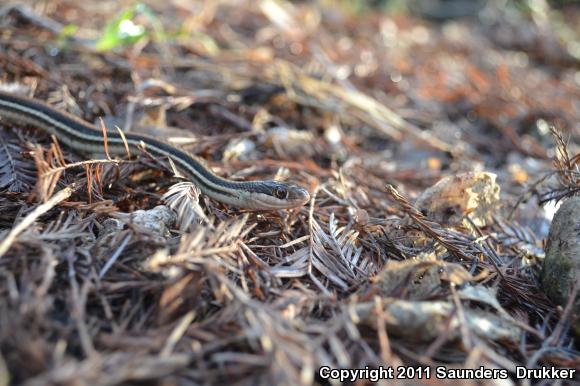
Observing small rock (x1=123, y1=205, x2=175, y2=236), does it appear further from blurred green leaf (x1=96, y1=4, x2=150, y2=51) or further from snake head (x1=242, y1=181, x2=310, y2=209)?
blurred green leaf (x1=96, y1=4, x2=150, y2=51)

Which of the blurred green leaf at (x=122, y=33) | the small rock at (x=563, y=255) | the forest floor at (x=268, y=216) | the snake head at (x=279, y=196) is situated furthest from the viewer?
the blurred green leaf at (x=122, y=33)

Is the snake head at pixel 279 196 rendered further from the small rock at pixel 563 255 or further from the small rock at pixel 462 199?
the small rock at pixel 563 255

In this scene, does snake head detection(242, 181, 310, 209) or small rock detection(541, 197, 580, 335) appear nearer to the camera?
small rock detection(541, 197, 580, 335)

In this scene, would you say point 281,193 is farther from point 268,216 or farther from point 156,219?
point 156,219

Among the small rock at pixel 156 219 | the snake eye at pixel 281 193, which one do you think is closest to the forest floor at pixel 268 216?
the small rock at pixel 156 219

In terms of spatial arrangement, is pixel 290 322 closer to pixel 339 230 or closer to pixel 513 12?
pixel 339 230

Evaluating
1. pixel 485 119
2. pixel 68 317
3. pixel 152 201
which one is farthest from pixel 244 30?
pixel 68 317

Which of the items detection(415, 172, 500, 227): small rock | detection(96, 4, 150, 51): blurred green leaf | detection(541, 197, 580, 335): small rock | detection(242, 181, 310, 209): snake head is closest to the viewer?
detection(541, 197, 580, 335): small rock

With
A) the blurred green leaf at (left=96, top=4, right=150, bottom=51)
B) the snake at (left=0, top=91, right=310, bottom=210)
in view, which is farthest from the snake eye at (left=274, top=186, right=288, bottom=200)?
the blurred green leaf at (left=96, top=4, right=150, bottom=51)
